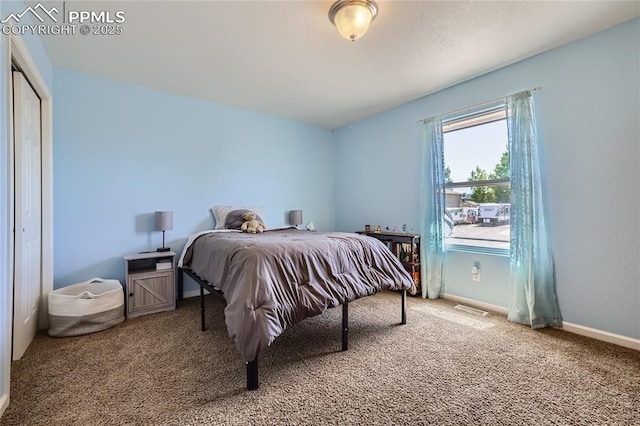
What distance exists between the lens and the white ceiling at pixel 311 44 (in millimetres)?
2002

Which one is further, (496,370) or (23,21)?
(23,21)

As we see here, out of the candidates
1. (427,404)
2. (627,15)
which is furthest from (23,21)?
(627,15)

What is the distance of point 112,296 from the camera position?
8.42 ft

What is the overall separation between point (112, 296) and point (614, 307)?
4.24m

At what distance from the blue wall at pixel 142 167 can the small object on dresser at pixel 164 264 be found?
38 cm

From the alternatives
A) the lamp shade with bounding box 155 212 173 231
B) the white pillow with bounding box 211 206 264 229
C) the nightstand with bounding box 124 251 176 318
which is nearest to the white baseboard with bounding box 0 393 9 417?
the nightstand with bounding box 124 251 176 318

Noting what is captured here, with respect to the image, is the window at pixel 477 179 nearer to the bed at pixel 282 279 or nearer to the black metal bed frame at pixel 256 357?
the bed at pixel 282 279

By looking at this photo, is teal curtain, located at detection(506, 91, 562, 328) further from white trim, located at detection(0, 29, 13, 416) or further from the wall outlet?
white trim, located at detection(0, 29, 13, 416)

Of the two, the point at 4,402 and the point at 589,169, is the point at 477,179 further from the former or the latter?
the point at 4,402

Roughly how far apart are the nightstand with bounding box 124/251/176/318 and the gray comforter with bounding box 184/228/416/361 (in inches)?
22.8

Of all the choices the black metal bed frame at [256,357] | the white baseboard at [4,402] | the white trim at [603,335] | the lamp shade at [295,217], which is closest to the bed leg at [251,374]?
the black metal bed frame at [256,357]

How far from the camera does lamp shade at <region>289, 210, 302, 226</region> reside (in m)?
4.37

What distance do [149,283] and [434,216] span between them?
328 centimetres

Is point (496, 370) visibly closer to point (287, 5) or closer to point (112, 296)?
point (287, 5)
